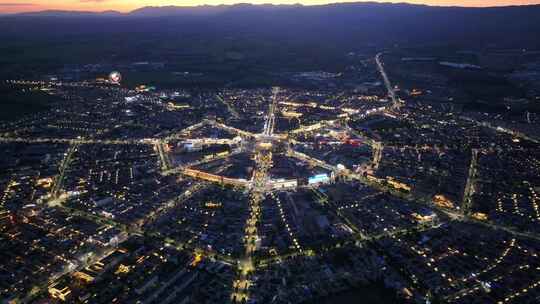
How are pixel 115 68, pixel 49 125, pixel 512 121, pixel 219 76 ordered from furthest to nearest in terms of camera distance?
pixel 115 68 < pixel 219 76 < pixel 512 121 < pixel 49 125

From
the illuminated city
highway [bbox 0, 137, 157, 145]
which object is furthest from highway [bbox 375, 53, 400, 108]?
highway [bbox 0, 137, 157, 145]

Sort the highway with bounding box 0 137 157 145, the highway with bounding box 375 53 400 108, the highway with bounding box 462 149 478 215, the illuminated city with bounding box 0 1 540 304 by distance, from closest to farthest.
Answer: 1. the illuminated city with bounding box 0 1 540 304
2. the highway with bounding box 462 149 478 215
3. the highway with bounding box 0 137 157 145
4. the highway with bounding box 375 53 400 108

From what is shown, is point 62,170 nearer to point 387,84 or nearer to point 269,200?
point 269,200

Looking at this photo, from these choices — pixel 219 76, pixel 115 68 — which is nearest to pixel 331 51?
pixel 219 76

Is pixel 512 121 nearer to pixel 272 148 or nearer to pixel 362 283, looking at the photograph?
pixel 272 148

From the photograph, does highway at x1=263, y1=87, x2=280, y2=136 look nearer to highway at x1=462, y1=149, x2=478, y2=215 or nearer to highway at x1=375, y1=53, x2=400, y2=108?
highway at x1=375, y1=53, x2=400, y2=108

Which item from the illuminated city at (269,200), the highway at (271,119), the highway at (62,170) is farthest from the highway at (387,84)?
the highway at (62,170)

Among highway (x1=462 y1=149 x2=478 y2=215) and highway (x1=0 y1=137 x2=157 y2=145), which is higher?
highway (x1=0 y1=137 x2=157 y2=145)

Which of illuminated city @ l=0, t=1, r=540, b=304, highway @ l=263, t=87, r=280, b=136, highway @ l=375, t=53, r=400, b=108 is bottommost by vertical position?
illuminated city @ l=0, t=1, r=540, b=304

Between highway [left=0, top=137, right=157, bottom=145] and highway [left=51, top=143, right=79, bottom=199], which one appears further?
highway [left=0, top=137, right=157, bottom=145]
